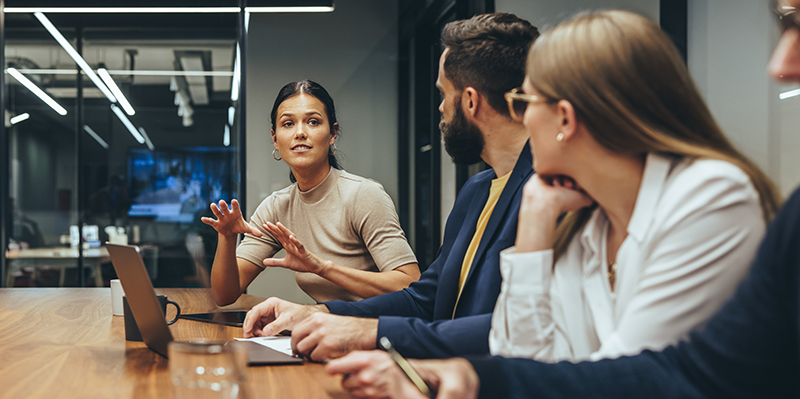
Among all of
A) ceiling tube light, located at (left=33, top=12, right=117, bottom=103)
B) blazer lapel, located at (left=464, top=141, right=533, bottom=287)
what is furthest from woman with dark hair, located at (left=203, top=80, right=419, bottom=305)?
ceiling tube light, located at (left=33, top=12, right=117, bottom=103)

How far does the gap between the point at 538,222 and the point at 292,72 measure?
3.17 metres

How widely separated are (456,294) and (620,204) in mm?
564

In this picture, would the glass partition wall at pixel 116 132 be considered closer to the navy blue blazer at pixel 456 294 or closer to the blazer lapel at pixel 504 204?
the navy blue blazer at pixel 456 294

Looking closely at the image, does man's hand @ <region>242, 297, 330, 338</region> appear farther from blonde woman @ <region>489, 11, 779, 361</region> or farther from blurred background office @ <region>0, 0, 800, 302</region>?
blurred background office @ <region>0, 0, 800, 302</region>

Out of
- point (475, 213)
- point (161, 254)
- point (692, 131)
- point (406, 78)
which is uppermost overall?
point (406, 78)

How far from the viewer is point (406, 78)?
3805mm

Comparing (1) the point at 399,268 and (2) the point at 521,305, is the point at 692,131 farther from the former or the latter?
(1) the point at 399,268

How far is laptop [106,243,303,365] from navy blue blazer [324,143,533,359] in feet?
0.74

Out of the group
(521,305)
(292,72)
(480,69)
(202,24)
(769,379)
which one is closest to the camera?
(769,379)

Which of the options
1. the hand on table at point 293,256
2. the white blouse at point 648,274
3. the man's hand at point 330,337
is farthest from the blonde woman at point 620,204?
the hand on table at point 293,256

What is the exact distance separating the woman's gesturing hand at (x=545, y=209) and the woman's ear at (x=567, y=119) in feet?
0.37

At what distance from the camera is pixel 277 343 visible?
1.15 meters

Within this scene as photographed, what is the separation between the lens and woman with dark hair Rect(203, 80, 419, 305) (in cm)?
183

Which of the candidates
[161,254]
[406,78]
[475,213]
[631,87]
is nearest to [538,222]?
[631,87]
